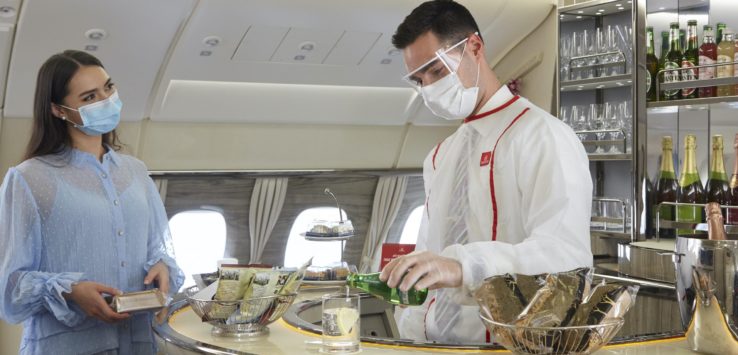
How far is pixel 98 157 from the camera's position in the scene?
9.32 ft

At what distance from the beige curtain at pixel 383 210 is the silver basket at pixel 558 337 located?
5.07 m

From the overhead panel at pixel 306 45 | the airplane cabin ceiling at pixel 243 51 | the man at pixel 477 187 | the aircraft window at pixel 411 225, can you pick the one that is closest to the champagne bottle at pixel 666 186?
the airplane cabin ceiling at pixel 243 51

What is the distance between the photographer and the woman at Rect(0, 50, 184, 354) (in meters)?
2.55

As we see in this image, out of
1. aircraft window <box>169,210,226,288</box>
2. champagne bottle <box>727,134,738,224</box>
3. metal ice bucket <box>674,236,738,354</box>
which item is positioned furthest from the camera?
aircraft window <box>169,210,226,288</box>

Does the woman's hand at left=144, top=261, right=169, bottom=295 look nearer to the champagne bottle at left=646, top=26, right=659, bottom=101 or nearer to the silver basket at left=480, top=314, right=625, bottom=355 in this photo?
the silver basket at left=480, top=314, right=625, bottom=355

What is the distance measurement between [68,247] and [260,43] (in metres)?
2.53

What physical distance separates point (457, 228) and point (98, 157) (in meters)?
1.25

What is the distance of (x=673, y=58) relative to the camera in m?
4.21

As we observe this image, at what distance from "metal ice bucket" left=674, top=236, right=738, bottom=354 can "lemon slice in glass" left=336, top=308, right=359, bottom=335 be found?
80 centimetres

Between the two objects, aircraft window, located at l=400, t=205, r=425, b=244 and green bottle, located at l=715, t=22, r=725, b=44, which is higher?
green bottle, located at l=715, t=22, r=725, b=44

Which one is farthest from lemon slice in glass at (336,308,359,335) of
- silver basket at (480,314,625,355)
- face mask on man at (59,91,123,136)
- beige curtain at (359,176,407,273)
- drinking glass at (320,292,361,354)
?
beige curtain at (359,176,407,273)

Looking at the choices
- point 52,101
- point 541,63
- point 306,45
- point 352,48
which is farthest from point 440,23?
point 541,63

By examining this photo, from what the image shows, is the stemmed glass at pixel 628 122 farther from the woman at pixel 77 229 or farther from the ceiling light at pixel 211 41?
the woman at pixel 77 229

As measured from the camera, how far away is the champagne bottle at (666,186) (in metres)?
4.04
